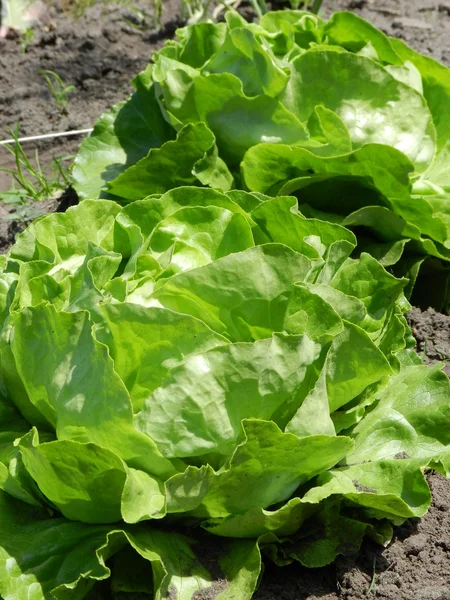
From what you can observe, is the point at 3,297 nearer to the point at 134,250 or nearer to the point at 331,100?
the point at 134,250

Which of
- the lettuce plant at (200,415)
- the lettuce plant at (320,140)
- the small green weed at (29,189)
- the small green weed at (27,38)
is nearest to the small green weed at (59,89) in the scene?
the small green weed at (27,38)

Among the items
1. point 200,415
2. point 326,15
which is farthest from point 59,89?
point 200,415

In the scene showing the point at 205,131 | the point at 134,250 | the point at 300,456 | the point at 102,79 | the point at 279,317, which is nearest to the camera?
the point at 300,456

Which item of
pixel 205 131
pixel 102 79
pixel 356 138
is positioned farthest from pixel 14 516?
pixel 102 79

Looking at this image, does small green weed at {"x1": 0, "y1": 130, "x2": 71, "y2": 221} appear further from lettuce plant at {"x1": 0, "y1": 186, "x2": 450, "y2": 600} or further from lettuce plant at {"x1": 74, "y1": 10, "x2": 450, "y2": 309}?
lettuce plant at {"x1": 0, "y1": 186, "x2": 450, "y2": 600}

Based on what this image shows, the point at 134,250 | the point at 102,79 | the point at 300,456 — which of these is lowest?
the point at 102,79

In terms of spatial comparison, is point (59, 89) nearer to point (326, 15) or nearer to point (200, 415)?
point (326, 15)

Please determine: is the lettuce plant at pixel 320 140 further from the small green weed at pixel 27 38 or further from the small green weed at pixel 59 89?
the small green weed at pixel 27 38
